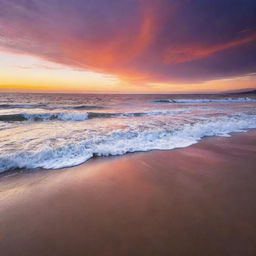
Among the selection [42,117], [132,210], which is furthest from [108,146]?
[42,117]

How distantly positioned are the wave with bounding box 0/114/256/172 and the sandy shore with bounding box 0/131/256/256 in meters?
0.48

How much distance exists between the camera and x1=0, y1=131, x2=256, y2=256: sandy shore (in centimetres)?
178

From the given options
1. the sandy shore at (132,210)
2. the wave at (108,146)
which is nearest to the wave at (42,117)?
the wave at (108,146)

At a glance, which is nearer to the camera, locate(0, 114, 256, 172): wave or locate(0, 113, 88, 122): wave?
locate(0, 114, 256, 172): wave

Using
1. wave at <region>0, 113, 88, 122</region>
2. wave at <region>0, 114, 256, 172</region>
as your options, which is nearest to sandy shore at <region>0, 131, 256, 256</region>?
wave at <region>0, 114, 256, 172</region>

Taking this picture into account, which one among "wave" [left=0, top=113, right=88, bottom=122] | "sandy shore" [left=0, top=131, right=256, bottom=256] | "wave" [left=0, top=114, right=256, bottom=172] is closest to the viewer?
"sandy shore" [left=0, top=131, right=256, bottom=256]

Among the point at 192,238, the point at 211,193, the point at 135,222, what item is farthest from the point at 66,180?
the point at 211,193

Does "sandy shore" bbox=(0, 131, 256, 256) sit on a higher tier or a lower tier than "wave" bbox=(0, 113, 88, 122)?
higher

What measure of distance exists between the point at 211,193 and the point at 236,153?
266 cm

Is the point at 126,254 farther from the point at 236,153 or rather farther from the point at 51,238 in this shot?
the point at 236,153

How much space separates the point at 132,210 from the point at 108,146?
2.86 metres

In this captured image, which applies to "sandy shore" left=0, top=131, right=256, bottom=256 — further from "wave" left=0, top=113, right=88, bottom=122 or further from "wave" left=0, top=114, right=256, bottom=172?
"wave" left=0, top=113, right=88, bottom=122

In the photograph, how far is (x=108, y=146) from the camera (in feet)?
16.5

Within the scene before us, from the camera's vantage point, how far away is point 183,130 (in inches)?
282
